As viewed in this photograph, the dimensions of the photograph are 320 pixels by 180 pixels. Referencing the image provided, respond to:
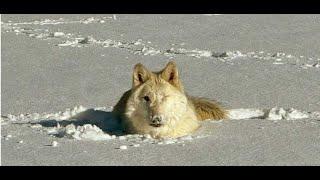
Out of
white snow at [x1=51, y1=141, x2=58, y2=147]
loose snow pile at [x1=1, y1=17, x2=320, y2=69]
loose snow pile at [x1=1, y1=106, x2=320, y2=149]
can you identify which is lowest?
white snow at [x1=51, y1=141, x2=58, y2=147]

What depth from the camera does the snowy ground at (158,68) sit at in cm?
534

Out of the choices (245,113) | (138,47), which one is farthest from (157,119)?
(138,47)

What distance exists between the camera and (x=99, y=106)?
27.6 ft

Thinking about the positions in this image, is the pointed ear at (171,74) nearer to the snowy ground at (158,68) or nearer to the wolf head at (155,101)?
the wolf head at (155,101)

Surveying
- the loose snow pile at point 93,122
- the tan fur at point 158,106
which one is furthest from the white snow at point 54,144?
the tan fur at point 158,106

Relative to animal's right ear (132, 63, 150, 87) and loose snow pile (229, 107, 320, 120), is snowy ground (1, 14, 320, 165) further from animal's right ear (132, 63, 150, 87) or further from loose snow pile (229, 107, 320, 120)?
animal's right ear (132, 63, 150, 87)

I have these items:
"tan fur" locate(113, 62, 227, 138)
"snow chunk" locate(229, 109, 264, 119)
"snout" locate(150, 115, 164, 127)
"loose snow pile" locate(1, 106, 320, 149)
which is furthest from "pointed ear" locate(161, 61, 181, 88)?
"snow chunk" locate(229, 109, 264, 119)

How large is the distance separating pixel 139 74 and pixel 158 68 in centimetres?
452

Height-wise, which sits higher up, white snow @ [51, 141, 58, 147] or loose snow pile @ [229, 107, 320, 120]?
loose snow pile @ [229, 107, 320, 120]

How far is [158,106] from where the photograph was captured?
621 centimetres

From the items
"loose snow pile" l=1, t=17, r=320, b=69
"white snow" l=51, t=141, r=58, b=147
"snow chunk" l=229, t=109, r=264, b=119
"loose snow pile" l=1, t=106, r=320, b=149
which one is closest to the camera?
"white snow" l=51, t=141, r=58, b=147

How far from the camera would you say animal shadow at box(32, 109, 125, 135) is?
6.84 metres

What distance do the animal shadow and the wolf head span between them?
347mm

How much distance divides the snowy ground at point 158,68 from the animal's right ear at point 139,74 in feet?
1.93
